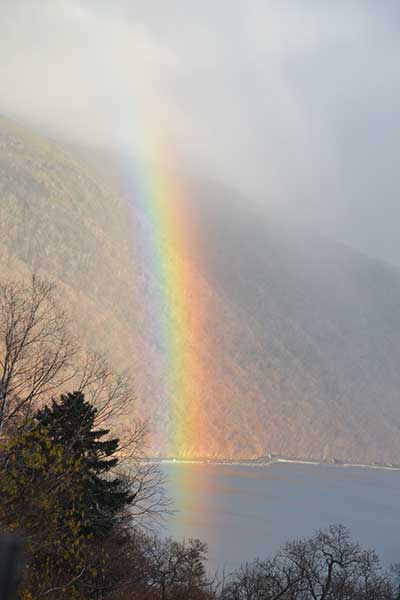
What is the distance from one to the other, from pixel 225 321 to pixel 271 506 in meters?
45.5

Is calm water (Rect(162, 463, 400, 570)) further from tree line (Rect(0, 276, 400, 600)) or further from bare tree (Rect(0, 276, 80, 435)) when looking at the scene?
bare tree (Rect(0, 276, 80, 435))

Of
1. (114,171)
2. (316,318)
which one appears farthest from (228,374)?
(114,171)

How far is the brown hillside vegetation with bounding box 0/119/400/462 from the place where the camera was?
87.2 meters

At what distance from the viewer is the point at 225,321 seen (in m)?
103

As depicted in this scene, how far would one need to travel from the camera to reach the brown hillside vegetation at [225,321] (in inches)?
3433

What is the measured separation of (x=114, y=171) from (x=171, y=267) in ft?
101

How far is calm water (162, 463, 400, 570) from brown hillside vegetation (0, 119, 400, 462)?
836 cm

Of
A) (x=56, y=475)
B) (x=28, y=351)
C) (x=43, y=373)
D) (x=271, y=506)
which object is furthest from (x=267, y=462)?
(x=56, y=475)

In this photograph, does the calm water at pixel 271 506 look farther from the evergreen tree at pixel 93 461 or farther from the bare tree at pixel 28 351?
the bare tree at pixel 28 351

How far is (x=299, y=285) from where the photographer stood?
397ft

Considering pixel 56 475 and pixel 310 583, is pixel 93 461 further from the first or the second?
pixel 310 583

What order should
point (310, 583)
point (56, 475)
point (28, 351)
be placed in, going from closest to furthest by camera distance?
1. point (56, 475)
2. point (28, 351)
3. point (310, 583)

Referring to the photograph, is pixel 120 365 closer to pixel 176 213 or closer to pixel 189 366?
pixel 189 366

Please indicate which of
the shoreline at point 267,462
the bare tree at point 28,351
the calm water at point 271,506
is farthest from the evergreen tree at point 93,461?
the shoreline at point 267,462
